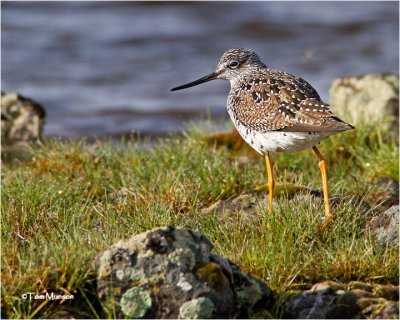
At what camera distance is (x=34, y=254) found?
584cm

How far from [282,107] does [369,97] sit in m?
4.65

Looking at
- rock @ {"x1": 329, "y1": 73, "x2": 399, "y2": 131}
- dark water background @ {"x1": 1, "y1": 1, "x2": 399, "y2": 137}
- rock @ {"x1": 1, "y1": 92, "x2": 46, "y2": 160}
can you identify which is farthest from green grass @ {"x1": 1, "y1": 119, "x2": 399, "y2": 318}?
dark water background @ {"x1": 1, "y1": 1, "x2": 399, "y2": 137}

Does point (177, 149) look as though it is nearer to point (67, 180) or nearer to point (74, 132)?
point (67, 180)

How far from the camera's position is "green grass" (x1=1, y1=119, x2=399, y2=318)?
567 centimetres

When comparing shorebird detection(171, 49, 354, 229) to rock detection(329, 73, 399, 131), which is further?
rock detection(329, 73, 399, 131)

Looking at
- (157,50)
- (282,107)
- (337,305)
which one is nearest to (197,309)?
(337,305)

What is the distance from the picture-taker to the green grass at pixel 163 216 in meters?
5.67

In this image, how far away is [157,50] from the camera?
19.2 meters

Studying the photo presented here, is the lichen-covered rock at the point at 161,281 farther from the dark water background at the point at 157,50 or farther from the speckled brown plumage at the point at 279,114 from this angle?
the dark water background at the point at 157,50

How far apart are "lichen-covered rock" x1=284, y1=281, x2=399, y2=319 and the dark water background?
29.7ft

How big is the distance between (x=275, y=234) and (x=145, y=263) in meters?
1.44

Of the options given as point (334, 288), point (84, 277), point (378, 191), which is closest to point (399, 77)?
point (378, 191)

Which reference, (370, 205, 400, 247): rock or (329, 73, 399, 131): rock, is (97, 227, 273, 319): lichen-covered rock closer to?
(370, 205, 400, 247): rock

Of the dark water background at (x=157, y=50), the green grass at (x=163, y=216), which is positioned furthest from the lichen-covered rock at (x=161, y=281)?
the dark water background at (x=157, y=50)
